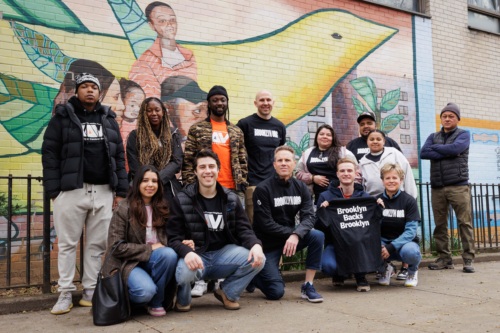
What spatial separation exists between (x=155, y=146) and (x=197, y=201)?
0.79m

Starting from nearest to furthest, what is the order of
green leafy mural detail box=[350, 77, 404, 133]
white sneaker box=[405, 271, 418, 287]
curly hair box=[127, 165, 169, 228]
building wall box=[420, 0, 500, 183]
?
1. curly hair box=[127, 165, 169, 228]
2. white sneaker box=[405, 271, 418, 287]
3. green leafy mural detail box=[350, 77, 404, 133]
4. building wall box=[420, 0, 500, 183]

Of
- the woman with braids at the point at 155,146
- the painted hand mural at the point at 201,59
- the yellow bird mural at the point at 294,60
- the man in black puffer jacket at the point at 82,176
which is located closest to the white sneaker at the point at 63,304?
the man in black puffer jacket at the point at 82,176

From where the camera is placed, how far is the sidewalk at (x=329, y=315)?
11.6ft

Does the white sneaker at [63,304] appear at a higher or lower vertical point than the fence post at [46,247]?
lower

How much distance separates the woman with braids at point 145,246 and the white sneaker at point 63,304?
0.72 metres

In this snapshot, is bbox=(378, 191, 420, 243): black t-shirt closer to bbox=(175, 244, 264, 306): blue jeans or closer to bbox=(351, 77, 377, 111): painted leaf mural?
bbox=(175, 244, 264, 306): blue jeans

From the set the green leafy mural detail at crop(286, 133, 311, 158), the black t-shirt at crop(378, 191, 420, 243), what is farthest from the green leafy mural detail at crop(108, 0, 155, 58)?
the black t-shirt at crop(378, 191, 420, 243)

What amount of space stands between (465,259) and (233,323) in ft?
13.1

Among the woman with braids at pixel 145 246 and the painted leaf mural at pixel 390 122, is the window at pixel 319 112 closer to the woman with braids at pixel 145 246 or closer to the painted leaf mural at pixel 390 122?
the painted leaf mural at pixel 390 122

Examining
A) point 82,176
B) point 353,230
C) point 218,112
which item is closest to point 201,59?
point 218,112

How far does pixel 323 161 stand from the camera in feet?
17.7

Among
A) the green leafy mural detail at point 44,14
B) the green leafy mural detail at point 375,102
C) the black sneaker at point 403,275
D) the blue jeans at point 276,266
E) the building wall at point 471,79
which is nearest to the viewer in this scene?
the blue jeans at point 276,266

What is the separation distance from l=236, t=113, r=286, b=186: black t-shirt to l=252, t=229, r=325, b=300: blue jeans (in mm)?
891

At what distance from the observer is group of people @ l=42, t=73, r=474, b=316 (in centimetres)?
396
